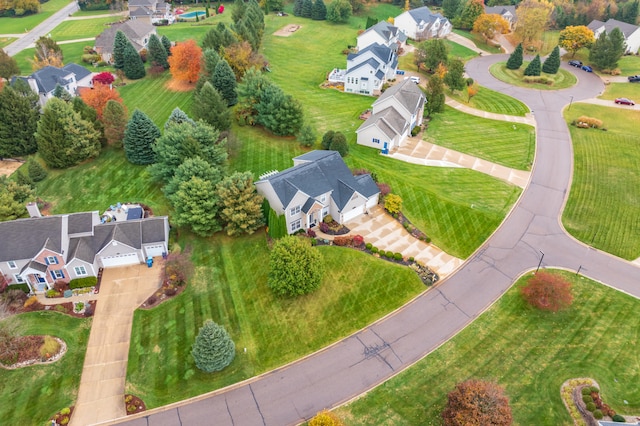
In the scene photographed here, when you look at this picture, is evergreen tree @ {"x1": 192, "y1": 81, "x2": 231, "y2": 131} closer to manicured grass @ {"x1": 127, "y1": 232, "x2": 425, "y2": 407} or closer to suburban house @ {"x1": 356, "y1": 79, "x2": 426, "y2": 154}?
suburban house @ {"x1": 356, "y1": 79, "x2": 426, "y2": 154}

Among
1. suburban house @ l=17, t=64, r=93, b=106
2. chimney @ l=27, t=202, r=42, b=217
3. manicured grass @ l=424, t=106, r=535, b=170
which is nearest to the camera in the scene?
chimney @ l=27, t=202, r=42, b=217

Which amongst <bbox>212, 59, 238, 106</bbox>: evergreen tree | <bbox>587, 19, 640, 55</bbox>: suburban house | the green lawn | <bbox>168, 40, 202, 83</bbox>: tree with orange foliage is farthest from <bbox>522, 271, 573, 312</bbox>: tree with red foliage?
the green lawn

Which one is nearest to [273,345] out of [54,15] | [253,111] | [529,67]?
[253,111]

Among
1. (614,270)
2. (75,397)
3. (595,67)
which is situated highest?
(595,67)

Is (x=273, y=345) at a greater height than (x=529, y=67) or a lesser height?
lesser

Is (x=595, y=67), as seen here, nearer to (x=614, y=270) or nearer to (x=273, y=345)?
(x=614, y=270)

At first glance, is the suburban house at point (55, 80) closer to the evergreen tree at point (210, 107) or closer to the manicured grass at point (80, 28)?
the evergreen tree at point (210, 107)

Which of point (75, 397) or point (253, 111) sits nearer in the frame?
point (75, 397)

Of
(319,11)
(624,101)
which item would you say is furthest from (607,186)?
(319,11)
